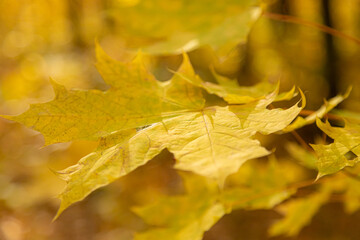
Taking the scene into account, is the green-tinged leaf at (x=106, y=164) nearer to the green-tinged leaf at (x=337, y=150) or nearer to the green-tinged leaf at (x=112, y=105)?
the green-tinged leaf at (x=112, y=105)

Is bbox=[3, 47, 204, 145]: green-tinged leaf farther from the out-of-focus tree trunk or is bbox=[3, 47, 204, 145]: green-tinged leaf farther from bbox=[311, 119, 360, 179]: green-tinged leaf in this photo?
the out-of-focus tree trunk

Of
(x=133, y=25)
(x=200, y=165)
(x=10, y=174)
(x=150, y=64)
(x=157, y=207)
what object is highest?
(x=200, y=165)

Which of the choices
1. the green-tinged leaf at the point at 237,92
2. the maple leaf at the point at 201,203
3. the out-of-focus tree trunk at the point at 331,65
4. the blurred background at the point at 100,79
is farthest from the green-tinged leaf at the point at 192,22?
the out-of-focus tree trunk at the point at 331,65

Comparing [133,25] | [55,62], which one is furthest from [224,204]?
[55,62]

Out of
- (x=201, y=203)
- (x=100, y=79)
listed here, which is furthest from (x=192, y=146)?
(x=100, y=79)

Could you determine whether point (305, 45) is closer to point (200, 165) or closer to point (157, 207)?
point (157, 207)
